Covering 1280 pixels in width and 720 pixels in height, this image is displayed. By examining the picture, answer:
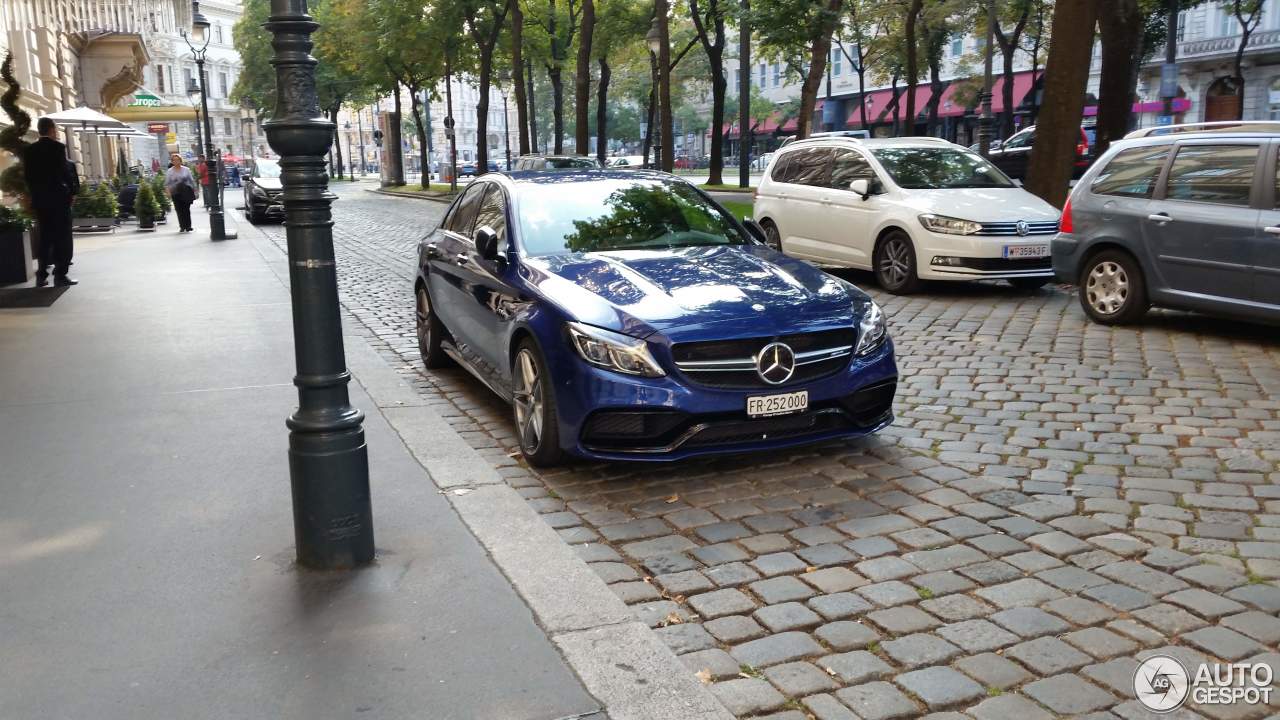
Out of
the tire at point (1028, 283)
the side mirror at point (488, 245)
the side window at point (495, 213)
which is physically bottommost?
the tire at point (1028, 283)

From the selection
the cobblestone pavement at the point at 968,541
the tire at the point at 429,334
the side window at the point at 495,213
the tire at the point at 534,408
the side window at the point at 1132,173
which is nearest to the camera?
the cobblestone pavement at the point at 968,541

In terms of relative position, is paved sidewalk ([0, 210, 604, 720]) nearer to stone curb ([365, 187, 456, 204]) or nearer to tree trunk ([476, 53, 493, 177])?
tree trunk ([476, 53, 493, 177])

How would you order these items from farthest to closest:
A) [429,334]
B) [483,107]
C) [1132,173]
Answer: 1. [483,107]
2. [1132,173]
3. [429,334]

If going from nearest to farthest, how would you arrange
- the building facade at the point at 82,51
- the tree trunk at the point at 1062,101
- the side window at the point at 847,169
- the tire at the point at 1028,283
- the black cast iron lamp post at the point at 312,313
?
the black cast iron lamp post at the point at 312,313 → the tire at the point at 1028,283 → the side window at the point at 847,169 → the tree trunk at the point at 1062,101 → the building facade at the point at 82,51

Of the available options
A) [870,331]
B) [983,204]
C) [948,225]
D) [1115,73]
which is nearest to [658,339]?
[870,331]

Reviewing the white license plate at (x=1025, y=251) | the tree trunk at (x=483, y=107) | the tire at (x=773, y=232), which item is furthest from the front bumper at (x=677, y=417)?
the tree trunk at (x=483, y=107)

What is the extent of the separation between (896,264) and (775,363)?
7228 mm

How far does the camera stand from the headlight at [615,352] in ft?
17.4

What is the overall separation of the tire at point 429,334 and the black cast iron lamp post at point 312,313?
12.4 feet

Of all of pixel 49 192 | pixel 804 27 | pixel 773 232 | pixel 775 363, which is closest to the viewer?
pixel 775 363

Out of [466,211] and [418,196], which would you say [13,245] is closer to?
[466,211]

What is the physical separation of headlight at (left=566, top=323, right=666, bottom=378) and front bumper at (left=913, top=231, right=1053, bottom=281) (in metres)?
7.06

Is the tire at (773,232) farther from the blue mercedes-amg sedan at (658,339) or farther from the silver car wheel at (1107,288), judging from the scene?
the blue mercedes-amg sedan at (658,339)

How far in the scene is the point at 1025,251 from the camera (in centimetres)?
1144
